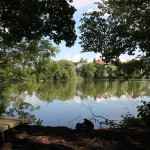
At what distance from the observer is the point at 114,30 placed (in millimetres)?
5238

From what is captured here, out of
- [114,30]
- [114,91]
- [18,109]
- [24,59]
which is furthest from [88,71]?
[114,30]

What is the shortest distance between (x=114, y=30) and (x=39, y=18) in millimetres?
2797

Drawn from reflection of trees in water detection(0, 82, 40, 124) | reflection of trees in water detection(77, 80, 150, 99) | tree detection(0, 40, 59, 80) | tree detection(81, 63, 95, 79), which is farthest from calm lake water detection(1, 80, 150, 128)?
tree detection(81, 63, 95, 79)

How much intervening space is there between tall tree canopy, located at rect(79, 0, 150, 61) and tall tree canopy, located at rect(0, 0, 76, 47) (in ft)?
2.46

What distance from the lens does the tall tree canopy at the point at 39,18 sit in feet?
14.3

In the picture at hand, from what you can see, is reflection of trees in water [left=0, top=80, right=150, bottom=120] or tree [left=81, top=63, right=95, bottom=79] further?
tree [left=81, top=63, right=95, bottom=79]

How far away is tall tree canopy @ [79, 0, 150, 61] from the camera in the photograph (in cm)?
492

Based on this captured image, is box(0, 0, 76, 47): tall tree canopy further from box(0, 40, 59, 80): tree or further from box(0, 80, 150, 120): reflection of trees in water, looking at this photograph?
box(0, 40, 59, 80): tree

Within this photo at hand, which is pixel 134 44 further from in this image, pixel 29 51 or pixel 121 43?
pixel 29 51

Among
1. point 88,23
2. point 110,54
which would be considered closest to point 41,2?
point 88,23

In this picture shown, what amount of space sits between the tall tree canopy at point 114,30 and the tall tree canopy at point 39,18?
75cm

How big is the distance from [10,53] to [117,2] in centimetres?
865

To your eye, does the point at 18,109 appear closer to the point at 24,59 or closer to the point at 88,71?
the point at 24,59

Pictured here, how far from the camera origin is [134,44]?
5.32 meters
